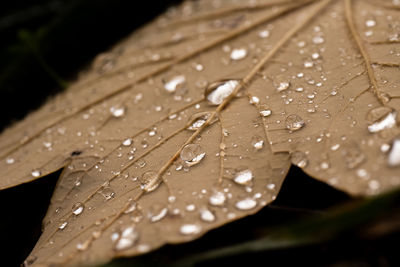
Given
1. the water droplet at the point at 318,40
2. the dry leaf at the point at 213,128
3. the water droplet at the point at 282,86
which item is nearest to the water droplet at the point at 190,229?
the dry leaf at the point at 213,128

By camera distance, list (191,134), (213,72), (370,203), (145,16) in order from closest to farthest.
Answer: (370,203), (191,134), (213,72), (145,16)

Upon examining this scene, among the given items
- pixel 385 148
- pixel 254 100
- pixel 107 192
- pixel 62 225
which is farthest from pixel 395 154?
pixel 62 225

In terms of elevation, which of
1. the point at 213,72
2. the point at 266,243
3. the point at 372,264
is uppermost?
the point at 213,72

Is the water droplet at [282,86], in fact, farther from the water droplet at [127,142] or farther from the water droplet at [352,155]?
the water droplet at [127,142]

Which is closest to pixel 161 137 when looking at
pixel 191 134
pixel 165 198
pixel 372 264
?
pixel 191 134

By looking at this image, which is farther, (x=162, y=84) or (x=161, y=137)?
(x=162, y=84)

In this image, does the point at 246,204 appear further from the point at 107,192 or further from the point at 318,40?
the point at 318,40

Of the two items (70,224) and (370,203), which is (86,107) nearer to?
(70,224)
